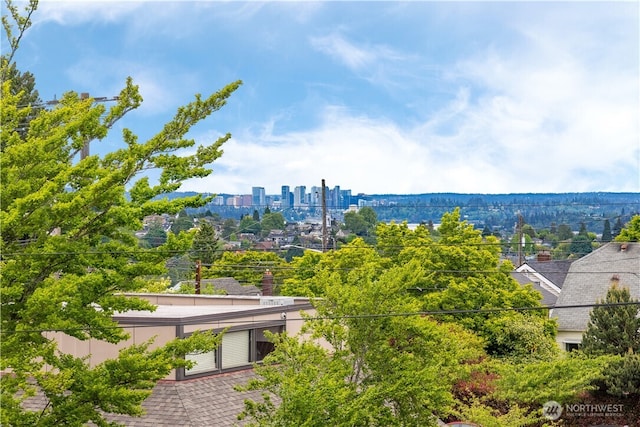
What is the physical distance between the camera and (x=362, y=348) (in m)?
20.3

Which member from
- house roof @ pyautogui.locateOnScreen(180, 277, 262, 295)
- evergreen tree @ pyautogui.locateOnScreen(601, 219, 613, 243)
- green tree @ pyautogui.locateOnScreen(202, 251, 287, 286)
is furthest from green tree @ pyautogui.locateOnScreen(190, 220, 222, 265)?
evergreen tree @ pyautogui.locateOnScreen(601, 219, 613, 243)

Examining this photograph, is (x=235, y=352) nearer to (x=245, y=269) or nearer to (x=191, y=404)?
(x=191, y=404)

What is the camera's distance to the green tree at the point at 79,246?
13.2 metres

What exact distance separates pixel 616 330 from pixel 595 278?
12.9 m

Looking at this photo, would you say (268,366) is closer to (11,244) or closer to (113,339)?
(113,339)

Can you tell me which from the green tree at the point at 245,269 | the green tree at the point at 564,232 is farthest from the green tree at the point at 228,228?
the green tree at the point at 564,232

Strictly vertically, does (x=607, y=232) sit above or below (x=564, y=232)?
below

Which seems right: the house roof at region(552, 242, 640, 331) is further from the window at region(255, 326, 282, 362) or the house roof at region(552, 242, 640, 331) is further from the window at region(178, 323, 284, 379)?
the window at region(178, 323, 284, 379)

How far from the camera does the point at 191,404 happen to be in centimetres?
2075

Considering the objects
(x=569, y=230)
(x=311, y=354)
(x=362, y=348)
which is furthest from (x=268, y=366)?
(x=569, y=230)

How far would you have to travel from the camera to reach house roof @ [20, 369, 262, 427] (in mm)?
20188

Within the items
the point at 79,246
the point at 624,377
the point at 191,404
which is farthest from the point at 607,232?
the point at 79,246

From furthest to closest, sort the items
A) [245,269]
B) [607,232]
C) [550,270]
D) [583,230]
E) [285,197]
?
1. [285,197]
2. [607,232]
3. [583,230]
4. [245,269]
5. [550,270]

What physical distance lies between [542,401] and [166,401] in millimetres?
13476
